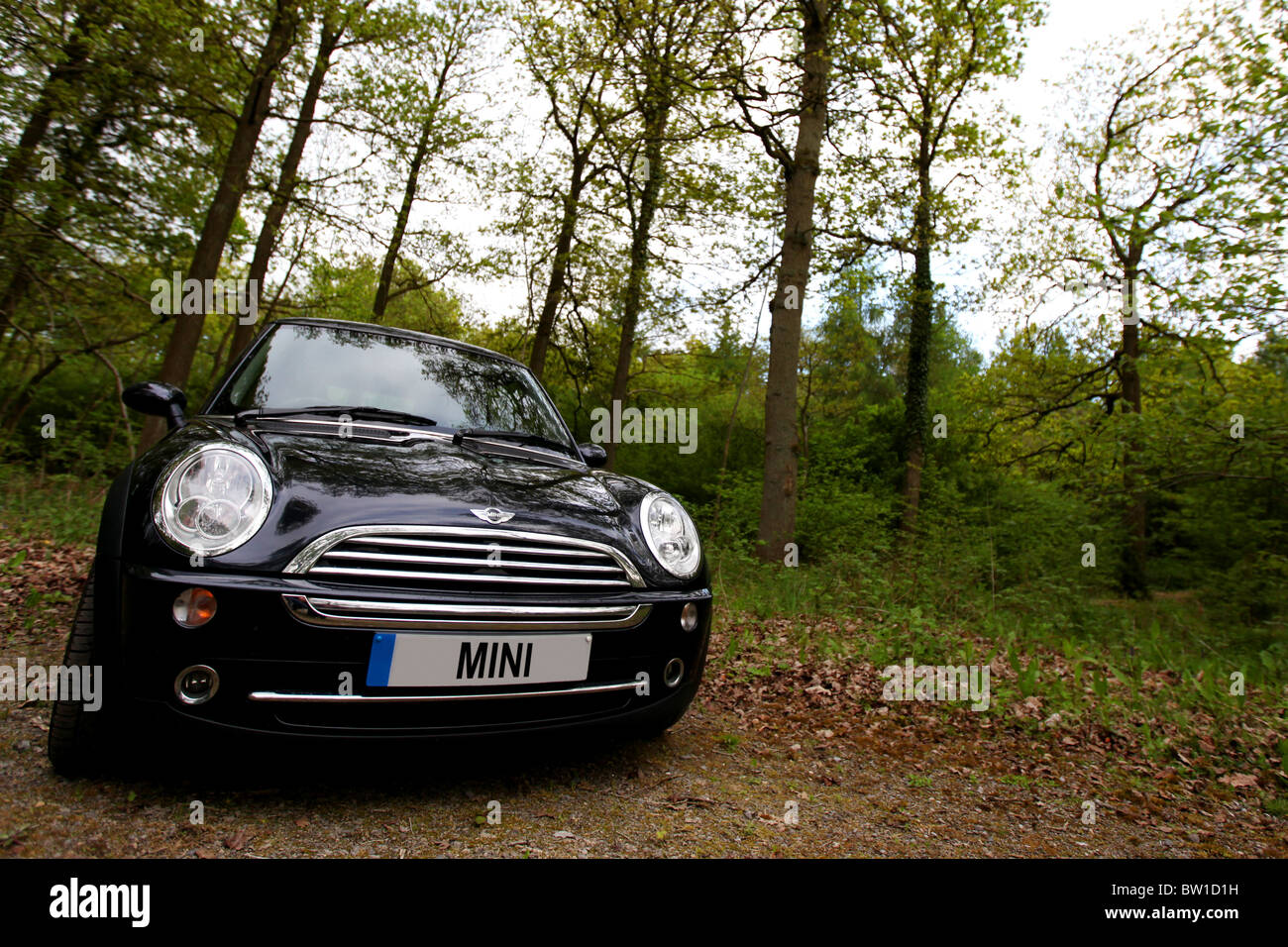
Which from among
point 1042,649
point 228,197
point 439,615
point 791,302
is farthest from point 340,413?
point 228,197

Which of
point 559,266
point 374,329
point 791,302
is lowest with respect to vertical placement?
point 374,329

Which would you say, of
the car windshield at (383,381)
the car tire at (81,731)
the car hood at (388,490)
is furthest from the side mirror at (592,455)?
the car tire at (81,731)

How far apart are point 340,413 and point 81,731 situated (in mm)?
1305

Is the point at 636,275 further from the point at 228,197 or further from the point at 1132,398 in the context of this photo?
the point at 1132,398

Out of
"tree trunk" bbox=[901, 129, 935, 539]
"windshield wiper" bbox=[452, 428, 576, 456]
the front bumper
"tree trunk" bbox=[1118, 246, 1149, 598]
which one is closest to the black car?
the front bumper

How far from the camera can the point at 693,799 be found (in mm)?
2461

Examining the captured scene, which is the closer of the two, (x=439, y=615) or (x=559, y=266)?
(x=439, y=615)

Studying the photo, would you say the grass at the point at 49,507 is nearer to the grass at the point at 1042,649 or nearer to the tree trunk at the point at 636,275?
the grass at the point at 1042,649

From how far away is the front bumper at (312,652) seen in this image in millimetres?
1845

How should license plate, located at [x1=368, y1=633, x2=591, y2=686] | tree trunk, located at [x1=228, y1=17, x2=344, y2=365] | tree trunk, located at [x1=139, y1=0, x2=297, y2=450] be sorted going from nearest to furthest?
license plate, located at [x1=368, y1=633, x2=591, y2=686] < tree trunk, located at [x1=139, y1=0, x2=297, y2=450] < tree trunk, located at [x1=228, y1=17, x2=344, y2=365]

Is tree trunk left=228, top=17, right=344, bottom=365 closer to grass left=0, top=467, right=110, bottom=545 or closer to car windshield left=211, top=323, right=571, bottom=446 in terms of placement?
grass left=0, top=467, right=110, bottom=545

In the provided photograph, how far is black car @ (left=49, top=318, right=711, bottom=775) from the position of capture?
6.12 ft

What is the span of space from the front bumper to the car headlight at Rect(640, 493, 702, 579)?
429 mm
